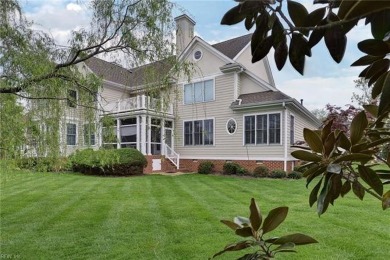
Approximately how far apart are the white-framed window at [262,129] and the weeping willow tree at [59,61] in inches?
391

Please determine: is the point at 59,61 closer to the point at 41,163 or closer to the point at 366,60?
the point at 41,163

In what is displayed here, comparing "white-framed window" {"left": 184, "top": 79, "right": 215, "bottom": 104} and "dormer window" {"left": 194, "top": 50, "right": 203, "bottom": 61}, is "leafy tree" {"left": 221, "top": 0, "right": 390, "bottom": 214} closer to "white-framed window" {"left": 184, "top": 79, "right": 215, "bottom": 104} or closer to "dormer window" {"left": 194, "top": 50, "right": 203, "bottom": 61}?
"white-framed window" {"left": 184, "top": 79, "right": 215, "bottom": 104}

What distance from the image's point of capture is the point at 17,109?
11.9 ft

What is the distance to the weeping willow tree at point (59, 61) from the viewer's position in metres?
3.54

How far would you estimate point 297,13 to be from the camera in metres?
0.88

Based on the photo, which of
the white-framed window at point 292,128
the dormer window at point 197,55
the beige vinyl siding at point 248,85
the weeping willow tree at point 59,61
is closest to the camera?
the weeping willow tree at point 59,61

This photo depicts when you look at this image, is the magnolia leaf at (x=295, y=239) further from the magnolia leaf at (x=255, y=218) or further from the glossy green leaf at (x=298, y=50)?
the glossy green leaf at (x=298, y=50)

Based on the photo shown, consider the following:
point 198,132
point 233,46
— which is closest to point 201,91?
point 198,132

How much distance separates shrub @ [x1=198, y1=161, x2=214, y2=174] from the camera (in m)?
14.1

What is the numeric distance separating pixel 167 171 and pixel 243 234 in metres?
14.9

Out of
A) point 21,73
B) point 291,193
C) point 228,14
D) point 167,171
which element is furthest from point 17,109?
point 167,171

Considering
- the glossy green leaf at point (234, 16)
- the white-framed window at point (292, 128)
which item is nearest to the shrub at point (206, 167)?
the white-framed window at point (292, 128)

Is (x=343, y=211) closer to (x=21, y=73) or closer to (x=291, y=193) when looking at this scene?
(x=291, y=193)

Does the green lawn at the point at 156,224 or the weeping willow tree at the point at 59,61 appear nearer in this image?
the weeping willow tree at the point at 59,61
